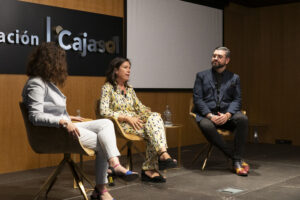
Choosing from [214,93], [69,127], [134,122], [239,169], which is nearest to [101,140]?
[69,127]

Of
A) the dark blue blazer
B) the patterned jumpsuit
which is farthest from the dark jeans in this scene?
the patterned jumpsuit

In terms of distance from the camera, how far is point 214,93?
5188 millimetres

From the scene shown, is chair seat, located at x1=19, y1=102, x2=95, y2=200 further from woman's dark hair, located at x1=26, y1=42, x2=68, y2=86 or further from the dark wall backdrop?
the dark wall backdrop

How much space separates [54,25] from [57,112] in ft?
6.84

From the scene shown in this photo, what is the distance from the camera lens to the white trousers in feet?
10.9

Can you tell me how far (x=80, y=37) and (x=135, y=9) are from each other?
3.57ft

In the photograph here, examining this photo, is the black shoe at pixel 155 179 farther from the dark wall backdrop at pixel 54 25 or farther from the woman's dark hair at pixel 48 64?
the dark wall backdrop at pixel 54 25

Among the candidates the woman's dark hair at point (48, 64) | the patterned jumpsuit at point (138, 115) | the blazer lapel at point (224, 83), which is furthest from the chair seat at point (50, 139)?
the blazer lapel at point (224, 83)

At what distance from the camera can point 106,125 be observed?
11.2 ft

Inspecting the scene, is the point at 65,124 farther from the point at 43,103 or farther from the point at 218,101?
the point at 218,101

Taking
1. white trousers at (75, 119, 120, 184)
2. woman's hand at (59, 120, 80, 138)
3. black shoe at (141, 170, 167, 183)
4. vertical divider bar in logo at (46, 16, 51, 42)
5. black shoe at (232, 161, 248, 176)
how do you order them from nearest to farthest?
woman's hand at (59, 120, 80, 138) → white trousers at (75, 119, 120, 184) → black shoe at (141, 170, 167, 183) → black shoe at (232, 161, 248, 176) → vertical divider bar in logo at (46, 16, 51, 42)

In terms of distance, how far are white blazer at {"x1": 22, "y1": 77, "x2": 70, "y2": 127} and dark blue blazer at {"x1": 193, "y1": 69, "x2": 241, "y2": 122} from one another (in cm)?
210

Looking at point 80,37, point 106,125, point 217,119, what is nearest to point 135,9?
point 80,37

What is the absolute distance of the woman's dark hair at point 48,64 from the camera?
3354 millimetres
